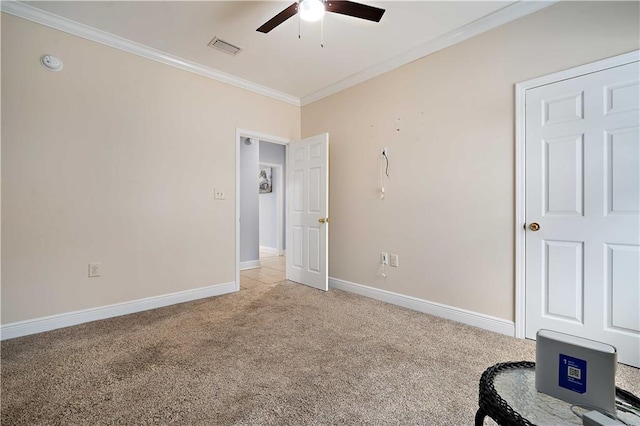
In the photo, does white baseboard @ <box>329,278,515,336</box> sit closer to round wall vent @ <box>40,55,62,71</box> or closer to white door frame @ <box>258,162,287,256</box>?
white door frame @ <box>258,162,287,256</box>

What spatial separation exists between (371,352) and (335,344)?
282 mm

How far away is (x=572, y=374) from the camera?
35.0 inches

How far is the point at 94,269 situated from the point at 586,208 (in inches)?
160

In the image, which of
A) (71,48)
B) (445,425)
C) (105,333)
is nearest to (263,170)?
(71,48)

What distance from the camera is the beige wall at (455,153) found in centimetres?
211

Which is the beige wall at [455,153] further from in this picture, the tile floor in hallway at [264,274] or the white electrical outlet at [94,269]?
the white electrical outlet at [94,269]

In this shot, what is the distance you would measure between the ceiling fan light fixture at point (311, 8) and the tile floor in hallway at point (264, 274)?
3134 mm

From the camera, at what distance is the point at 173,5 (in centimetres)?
224

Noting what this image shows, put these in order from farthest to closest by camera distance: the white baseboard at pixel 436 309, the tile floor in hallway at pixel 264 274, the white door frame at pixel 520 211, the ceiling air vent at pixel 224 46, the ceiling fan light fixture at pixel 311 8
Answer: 1. the tile floor in hallway at pixel 264 274
2. the ceiling air vent at pixel 224 46
3. the white baseboard at pixel 436 309
4. the white door frame at pixel 520 211
5. the ceiling fan light fixture at pixel 311 8

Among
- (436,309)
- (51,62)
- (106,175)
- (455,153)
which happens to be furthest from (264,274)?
(51,62)

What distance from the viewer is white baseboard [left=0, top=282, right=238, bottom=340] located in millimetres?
2279

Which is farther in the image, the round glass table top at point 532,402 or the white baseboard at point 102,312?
the white baseboard at point 102,312

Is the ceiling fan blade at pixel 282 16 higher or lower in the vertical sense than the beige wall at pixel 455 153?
higher

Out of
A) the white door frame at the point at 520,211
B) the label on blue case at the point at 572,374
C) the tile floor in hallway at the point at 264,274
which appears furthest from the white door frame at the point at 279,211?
the label on blue case at the point at 572,374
